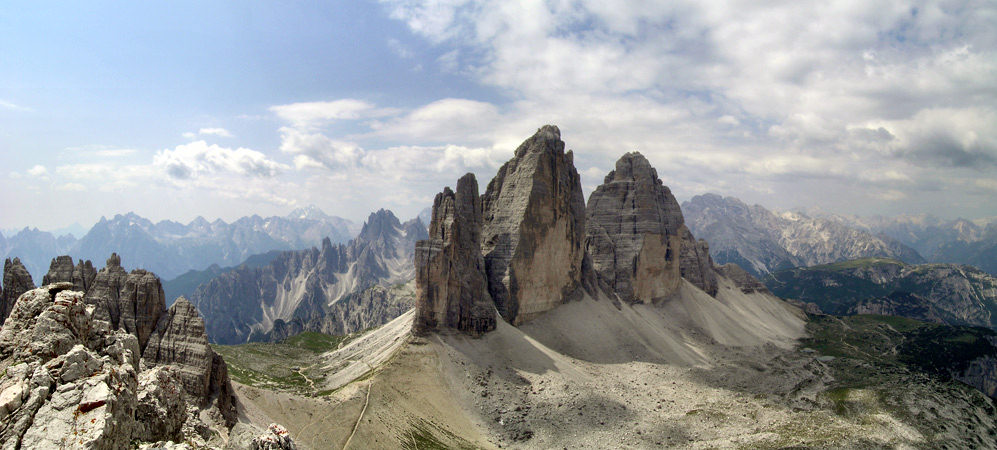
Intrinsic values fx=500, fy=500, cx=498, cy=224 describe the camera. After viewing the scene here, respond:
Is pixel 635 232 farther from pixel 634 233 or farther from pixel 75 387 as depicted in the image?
pixel 75 387

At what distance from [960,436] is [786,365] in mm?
42226

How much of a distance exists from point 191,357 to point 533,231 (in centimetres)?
6944

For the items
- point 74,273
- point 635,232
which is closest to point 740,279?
point 635,232

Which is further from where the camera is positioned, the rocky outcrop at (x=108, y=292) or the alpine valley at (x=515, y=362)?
the rocky outcrop at (x=108, y=292)

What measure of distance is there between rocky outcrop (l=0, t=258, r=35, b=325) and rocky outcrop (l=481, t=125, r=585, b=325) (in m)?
67.4

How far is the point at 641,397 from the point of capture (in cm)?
8012

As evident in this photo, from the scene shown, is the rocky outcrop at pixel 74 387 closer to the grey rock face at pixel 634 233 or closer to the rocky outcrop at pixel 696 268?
the grey rock face at pixel 634 233

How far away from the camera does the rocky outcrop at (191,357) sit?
133 feet

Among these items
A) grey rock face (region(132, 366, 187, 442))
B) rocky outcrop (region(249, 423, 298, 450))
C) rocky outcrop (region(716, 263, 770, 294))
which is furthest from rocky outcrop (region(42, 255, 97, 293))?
rocky outcrop (region(716, 263, 770, 294))

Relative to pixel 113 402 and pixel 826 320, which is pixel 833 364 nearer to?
pixel 826 320

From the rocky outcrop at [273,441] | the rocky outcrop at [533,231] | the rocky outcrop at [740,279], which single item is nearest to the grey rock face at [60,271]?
the rocky outcrop at [273,441]

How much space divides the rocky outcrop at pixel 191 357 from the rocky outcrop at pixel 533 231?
59085 mm

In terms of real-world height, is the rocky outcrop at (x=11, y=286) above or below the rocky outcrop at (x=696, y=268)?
above

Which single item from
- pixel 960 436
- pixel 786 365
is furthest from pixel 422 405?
pixel 786 365
